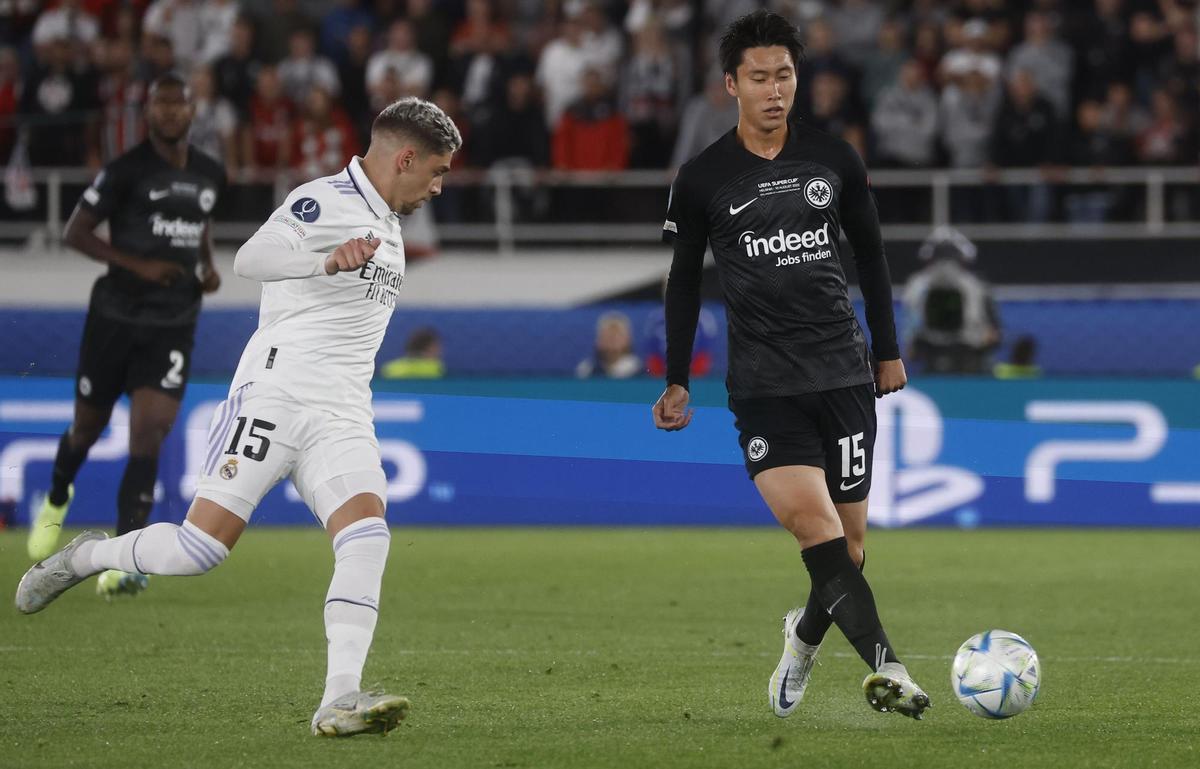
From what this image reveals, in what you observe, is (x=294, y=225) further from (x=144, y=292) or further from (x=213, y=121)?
(x=213, y=121)

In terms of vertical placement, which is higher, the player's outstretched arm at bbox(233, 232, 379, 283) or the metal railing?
the player's outstretched arm at bbox(233, 232, 379, 283)

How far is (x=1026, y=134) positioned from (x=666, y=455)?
532cm

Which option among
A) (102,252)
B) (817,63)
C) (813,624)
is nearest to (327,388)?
(813,624)

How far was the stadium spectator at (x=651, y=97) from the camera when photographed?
1839 cm

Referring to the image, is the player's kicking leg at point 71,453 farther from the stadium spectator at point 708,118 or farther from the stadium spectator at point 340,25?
the stadium spectator at point 340,25

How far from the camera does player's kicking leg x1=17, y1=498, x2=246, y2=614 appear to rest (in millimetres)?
6109

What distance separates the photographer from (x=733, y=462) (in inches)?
591

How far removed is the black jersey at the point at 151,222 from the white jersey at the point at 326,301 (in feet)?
13.7

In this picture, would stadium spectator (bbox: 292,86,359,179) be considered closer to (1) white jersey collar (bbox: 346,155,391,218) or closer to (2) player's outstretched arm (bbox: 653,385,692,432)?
(2) player's outstretched arm (bbox: 653,385,692,432)

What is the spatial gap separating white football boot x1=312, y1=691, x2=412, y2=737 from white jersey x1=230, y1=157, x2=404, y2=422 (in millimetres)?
957

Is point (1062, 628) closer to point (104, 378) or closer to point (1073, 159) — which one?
point (104, 378)

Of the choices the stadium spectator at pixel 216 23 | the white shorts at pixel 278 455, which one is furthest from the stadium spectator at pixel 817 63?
the white shorts at pixel 278 455

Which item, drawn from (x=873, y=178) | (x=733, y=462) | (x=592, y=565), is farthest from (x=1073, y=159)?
(x=592, y=565)

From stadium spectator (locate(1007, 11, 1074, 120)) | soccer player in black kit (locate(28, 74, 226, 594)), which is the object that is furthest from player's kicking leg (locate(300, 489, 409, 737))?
stadium spectator (locate(1007, 11, 1074, 120))
